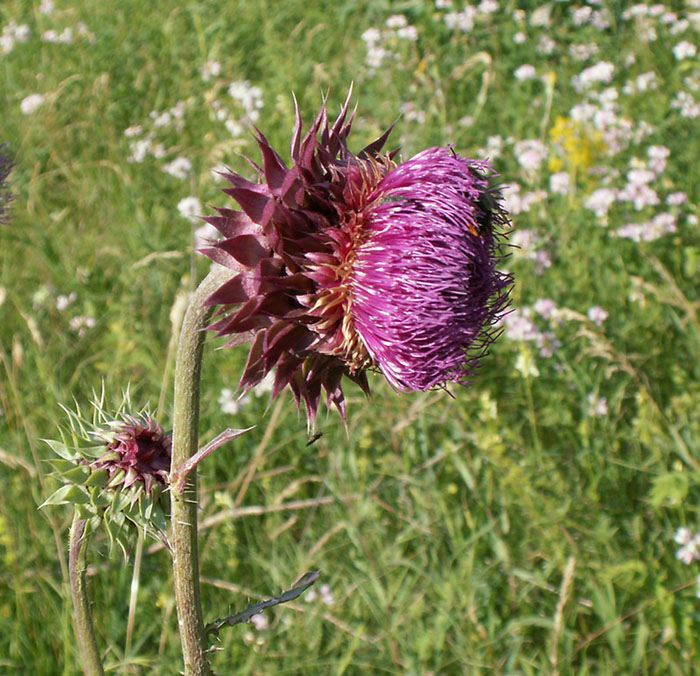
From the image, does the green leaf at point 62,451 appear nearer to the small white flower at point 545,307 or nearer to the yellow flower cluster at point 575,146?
the small white flower at point 545,307

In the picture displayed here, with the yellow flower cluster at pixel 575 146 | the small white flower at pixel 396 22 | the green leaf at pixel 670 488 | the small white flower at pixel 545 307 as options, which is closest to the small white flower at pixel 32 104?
the small white flower at pixel 396 22

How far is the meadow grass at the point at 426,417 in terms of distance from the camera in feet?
10.5

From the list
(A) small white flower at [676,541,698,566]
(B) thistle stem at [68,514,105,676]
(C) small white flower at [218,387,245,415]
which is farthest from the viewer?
(C) small white flower at [218,387,245,415]

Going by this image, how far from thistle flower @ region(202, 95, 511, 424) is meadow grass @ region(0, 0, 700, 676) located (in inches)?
9.2

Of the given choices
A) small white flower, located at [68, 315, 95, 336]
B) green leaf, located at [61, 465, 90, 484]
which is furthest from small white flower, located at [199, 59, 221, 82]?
green leaf, located at [61, 465, 90, 484]

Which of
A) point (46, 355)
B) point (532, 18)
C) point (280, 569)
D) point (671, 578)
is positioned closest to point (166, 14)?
point (532, 18)

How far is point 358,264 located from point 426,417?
200 centimetres

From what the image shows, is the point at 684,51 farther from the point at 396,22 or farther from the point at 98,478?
the point at 98,478

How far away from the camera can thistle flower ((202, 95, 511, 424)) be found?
2.00m

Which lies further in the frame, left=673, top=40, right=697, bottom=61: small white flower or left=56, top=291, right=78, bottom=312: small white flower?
left=673, top=40, right=697, bottom=61: small white flower

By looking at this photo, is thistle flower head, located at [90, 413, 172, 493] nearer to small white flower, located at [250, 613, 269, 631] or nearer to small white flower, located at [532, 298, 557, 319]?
small white flower, located at [250, 613, 269, 631]

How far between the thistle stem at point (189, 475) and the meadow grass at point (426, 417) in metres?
0.73

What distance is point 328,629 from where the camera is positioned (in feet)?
10.8

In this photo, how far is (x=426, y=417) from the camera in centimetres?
392
